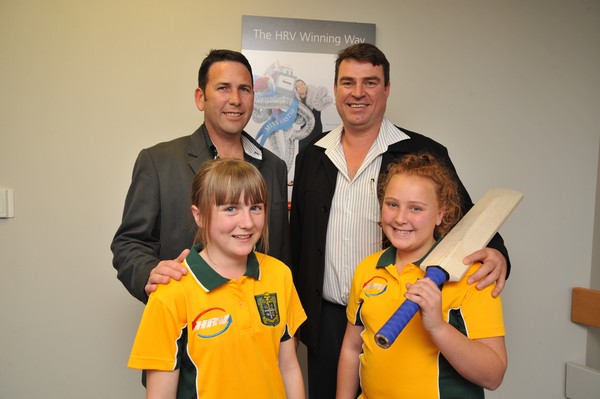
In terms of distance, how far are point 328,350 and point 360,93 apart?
1.00m

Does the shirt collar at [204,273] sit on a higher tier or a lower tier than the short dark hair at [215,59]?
lower

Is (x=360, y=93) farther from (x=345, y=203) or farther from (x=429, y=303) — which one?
(x=429, y=303)

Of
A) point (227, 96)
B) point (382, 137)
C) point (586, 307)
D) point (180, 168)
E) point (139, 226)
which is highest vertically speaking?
point (227, 96)

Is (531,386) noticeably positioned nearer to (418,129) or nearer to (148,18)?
(418,129)

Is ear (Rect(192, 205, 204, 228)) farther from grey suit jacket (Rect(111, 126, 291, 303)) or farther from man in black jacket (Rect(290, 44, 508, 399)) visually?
man in black jacket (Rect(290, 44, 508, 399))

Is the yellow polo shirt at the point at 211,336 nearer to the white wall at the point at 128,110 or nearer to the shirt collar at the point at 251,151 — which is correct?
the shirt collar at the point at 251,151

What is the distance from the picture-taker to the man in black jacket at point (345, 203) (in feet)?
5.83

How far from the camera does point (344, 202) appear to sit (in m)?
1.80

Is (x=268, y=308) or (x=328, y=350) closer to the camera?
(x=268, y=308)

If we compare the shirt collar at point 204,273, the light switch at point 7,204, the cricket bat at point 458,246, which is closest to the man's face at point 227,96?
the shirt collar at point 204,273

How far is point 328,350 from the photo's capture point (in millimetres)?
1822

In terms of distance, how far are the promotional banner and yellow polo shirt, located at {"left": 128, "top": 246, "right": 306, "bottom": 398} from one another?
1.28 m

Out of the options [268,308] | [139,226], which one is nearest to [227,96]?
[139,226]

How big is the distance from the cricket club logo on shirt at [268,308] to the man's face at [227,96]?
0.67m
